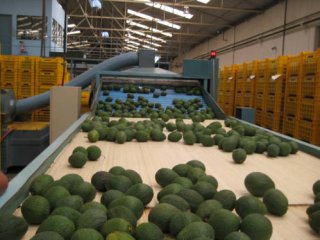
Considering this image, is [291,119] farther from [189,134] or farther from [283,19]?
[283,19]

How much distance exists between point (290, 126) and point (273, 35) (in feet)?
23.6

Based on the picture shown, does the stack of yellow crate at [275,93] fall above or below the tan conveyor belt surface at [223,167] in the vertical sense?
above

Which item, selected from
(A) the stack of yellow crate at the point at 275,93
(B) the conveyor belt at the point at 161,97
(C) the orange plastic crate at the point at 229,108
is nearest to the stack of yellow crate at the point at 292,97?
(A) the stack of yellow crate at the point at 275,93

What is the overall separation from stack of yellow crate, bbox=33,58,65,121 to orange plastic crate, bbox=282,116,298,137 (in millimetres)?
5144

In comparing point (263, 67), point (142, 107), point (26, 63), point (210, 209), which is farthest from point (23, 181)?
point (263, 67)

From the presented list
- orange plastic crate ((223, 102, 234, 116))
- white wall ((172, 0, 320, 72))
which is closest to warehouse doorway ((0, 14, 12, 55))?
orange plastic crate ((223, 102, 234, 116))

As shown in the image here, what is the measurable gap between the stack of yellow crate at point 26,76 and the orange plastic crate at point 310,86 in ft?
19.2

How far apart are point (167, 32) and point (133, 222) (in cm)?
1910

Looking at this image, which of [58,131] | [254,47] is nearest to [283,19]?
[254,47]

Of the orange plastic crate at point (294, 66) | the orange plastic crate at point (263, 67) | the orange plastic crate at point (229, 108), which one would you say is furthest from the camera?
the orange plastic crate at point (229, 108)

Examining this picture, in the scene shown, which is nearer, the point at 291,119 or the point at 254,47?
the point at 291,119

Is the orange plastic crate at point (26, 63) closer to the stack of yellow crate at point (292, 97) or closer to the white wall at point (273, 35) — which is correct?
the stack of yellow crate at point (292, 97)

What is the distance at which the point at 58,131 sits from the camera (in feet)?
16.1

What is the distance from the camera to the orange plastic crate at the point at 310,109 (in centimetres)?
595
